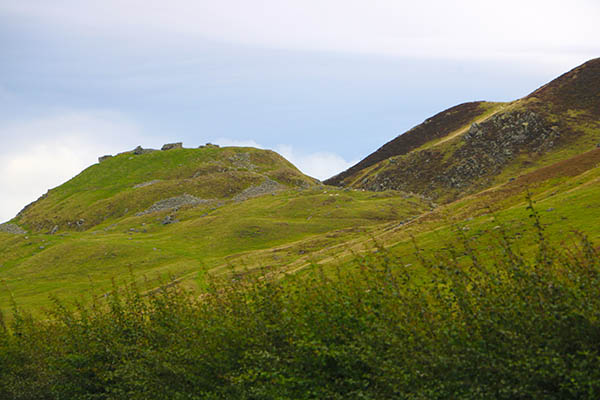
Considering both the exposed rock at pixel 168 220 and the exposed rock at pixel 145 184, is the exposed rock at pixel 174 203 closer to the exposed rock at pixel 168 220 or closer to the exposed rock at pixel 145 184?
the exposed rock at pixel 168 220

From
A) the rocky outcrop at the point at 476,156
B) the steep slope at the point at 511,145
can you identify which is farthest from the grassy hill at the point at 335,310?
the steep slope at the point at 511,145

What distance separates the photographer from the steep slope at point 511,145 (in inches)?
5049

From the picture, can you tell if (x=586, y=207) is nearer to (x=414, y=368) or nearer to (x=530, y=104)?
(x=414, y=368)

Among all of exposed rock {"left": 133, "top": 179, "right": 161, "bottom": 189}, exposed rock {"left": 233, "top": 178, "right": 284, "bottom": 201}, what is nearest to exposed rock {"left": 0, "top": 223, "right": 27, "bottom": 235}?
exposed rock {"left": 133, "top": 179, "right": 161, "bottom": 189}

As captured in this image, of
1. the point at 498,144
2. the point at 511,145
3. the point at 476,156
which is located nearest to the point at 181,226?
the point at 476,156

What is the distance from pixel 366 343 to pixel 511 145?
461 ft

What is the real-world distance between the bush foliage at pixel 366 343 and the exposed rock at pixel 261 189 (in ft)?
391

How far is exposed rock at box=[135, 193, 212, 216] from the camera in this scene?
137650mm

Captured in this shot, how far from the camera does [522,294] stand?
44.1 feet

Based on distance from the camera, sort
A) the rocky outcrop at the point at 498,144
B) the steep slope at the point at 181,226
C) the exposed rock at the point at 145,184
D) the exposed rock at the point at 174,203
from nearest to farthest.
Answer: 1. the steep slope at the point at 181,226
2. the rocky outcrop at the point at 498,144
3. the exposed rock at the point at 174,203
4. the exposed rock at the point at 145,184

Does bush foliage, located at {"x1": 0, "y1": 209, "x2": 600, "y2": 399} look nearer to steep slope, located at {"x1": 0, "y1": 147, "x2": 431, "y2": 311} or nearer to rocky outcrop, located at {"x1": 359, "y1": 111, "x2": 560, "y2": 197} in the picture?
steep slope, located at {"x1": 0, "y1": 147, "x2": 431, "y2": 311}

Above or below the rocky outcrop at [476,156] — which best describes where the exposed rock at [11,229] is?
above

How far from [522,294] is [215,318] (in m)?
11.3

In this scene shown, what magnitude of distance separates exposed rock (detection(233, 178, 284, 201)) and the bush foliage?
391ft
